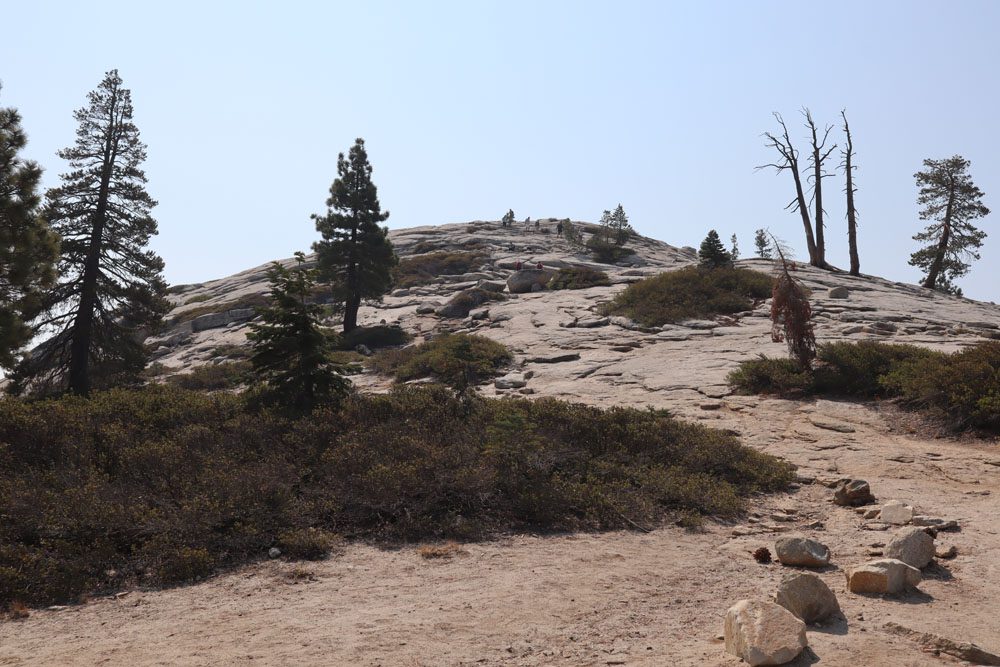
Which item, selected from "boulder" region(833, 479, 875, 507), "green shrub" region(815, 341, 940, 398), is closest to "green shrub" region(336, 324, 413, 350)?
"green shrub" region(815, 341, 940, 398)

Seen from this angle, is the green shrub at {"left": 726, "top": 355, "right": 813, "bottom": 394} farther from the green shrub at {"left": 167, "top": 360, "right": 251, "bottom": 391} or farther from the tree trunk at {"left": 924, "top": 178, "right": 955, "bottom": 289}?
the tree trunk at {"left": 924, "top": 178, "right": 955, "bottom": 289}

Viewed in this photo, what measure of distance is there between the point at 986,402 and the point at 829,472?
155 inches

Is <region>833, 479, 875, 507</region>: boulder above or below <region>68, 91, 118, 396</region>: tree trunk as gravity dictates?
below

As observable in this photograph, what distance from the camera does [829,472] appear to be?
36.0 ft

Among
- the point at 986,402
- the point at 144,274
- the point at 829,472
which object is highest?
the point at 144,274

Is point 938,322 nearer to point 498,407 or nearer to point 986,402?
point 986,402

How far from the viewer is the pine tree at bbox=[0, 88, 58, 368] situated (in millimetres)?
12578

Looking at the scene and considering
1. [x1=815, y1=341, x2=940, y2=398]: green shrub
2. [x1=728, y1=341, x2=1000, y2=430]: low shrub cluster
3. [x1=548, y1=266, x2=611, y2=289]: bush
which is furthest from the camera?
[x1=548, y1=266, x2=611, y2=289]: bush

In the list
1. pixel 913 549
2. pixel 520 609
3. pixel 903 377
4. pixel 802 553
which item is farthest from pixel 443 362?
pixel 913 549

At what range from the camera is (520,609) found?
579cm

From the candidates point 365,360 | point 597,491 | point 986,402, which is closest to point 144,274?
point 365,360

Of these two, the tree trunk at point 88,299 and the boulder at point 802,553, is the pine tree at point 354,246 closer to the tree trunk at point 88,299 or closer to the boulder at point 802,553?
the tree trunk at point 88,299

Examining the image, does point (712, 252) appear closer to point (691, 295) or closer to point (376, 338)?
point (691, 295)

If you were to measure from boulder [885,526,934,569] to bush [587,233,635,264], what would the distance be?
41714 millimetres
